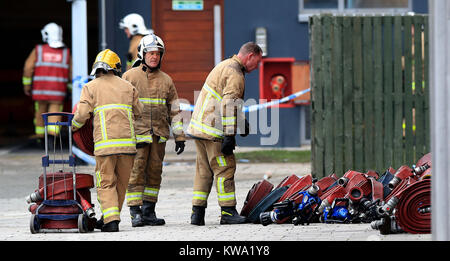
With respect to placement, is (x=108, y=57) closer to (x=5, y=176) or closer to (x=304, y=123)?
(x=5, y=176)

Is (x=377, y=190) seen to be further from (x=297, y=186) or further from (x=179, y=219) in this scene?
(x=179, y=219)

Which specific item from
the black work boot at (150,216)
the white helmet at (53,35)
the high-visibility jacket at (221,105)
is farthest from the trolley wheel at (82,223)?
the white helmet at (53,35)

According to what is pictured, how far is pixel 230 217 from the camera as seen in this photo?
32.3 ft

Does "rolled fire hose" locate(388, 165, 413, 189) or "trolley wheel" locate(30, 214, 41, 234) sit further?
"rolled fire hose" locate(388, 165, 413, 189)

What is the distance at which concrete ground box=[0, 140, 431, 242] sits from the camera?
862 cm

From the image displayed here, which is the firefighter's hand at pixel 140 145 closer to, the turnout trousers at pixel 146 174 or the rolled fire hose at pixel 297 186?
the turnout trousers at pixel 146 174

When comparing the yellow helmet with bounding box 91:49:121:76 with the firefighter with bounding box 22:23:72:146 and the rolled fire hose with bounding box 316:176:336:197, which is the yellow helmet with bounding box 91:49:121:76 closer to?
the rolled fire hose with bounding box 316:176:336:197

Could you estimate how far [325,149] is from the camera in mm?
12562

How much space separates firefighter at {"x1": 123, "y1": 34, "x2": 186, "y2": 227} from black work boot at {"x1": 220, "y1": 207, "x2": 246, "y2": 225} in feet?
1.94

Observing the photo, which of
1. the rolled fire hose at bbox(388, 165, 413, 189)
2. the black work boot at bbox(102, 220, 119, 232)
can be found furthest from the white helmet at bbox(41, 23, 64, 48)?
the rolled fire hose at bbox(388, 165, 413, 189)

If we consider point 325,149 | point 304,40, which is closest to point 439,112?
point 325,149

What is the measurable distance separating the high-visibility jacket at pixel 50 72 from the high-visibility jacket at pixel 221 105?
285 inches

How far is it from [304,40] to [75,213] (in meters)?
8.94
